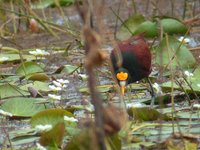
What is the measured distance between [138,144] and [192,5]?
12.9ft

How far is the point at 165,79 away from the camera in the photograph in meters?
4.92

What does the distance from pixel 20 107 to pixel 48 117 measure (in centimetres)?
43

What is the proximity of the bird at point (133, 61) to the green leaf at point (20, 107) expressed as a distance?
0.77 metres

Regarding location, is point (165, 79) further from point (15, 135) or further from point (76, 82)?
point (15, 135)

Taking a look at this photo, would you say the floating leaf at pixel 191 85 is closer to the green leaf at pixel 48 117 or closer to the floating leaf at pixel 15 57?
the green leaf at pixel 48 117

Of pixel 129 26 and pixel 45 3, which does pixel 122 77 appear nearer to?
pixel 129 26

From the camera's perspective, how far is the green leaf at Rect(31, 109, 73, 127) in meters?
3.64

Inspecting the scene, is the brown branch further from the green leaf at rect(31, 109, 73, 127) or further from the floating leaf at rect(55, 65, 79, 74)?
the floating leaf at rect(55, 65, 79, 74)

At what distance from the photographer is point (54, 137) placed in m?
3.28

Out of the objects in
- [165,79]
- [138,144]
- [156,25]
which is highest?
[156,25]

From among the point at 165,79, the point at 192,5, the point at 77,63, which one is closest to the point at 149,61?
the point at 165,79

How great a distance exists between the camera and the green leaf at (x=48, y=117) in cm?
364

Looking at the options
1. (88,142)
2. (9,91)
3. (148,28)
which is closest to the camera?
(88,142)

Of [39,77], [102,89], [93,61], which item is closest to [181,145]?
[93,61]
